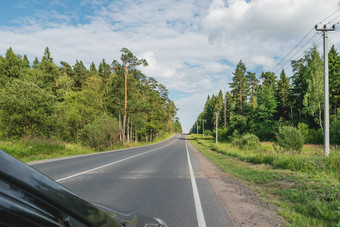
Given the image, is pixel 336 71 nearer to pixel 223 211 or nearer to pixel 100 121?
pixel 100 121

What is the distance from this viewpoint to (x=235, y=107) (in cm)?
6166

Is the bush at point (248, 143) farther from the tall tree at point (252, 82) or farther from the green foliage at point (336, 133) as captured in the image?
the tall tree at point (252, 82)

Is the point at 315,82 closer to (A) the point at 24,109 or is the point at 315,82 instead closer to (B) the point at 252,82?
(B) the point at 252,82

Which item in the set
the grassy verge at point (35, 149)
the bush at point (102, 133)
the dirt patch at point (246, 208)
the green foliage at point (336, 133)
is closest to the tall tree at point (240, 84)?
the green foliage at point (336, 133)

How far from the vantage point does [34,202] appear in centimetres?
76

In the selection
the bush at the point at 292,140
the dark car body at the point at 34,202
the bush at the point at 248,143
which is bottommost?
the bush at the point at 248,143

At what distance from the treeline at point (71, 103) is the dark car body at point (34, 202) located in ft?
71.5

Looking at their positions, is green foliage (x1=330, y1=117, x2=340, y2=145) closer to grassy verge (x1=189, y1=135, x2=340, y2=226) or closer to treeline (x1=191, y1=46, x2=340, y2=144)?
treeline (x1=191, y1=46, x2=340, y2=144)

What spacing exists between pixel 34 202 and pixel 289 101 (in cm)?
5499

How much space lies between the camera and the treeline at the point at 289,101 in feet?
112

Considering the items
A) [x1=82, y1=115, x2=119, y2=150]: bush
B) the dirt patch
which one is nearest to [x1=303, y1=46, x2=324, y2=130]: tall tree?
[x1=82, y1=115, x2=119, y2=150]: bush

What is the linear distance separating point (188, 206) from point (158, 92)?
63.9 metres

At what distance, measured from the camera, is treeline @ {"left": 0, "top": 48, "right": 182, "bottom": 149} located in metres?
18.9

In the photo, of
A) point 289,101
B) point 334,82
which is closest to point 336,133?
point 334,82
